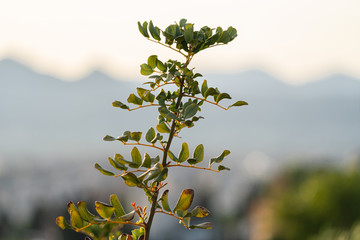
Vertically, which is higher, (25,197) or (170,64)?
(170,64)

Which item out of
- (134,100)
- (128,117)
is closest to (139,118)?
(128,117)

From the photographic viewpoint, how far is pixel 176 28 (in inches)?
24.2

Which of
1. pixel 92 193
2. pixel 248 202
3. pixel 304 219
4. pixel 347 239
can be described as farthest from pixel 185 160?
pixel 248 202

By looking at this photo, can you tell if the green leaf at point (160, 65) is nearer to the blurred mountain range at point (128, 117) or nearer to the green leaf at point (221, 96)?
the green leaf at point (221, 96)

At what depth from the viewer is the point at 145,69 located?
653 mm

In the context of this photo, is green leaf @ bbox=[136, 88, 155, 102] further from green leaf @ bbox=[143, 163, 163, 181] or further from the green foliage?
green leaf @ bbox=[143, 163, 163, 181]

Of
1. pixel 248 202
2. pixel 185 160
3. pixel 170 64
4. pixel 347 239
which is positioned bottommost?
pixel 248 202

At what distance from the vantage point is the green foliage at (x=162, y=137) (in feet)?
1.91

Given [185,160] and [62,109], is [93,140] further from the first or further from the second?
[185,160]


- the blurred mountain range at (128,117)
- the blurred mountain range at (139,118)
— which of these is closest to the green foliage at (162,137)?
the blurred mountain range at (139,118)

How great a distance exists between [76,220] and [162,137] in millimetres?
176

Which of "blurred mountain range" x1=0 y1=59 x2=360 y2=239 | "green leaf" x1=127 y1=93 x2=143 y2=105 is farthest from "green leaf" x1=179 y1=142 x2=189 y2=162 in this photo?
"blurred mountain range" x1=0 y1=59 x2=360 y2=239

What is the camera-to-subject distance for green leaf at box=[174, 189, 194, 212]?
0.62 m

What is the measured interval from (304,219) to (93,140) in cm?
4038
